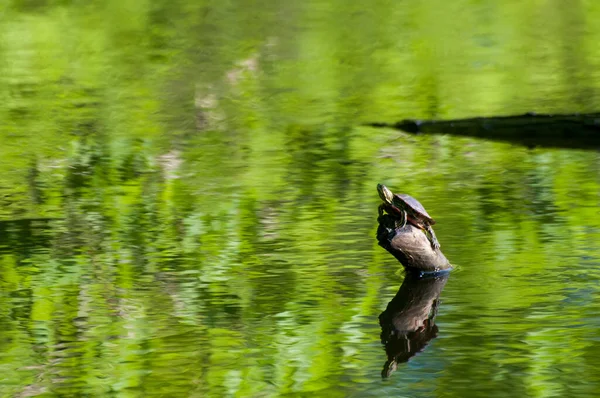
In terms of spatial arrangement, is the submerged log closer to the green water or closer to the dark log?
the green water

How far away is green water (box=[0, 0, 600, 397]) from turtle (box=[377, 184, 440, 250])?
19 cm

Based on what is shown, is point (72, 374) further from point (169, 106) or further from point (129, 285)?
point (169, 106)

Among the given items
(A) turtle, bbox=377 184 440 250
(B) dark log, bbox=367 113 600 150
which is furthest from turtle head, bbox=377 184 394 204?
(B) dark log, bbox=367 113 600 150

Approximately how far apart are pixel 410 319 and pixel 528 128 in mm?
3469

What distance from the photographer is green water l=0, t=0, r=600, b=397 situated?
328 cm

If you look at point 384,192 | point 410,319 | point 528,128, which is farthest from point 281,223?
point 528,128

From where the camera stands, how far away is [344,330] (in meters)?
3.56

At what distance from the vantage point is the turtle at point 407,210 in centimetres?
404

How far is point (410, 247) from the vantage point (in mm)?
4016

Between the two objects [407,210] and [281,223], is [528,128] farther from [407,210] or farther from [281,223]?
[407,210]

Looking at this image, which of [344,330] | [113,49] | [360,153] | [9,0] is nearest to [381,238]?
[344,330]

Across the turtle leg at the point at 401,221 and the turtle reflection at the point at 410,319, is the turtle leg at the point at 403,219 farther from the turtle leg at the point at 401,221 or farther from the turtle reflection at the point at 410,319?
the turtle reflection at the point at 410,319

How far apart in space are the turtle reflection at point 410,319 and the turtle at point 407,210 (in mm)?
168

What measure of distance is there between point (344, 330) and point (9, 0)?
44.3 ft
